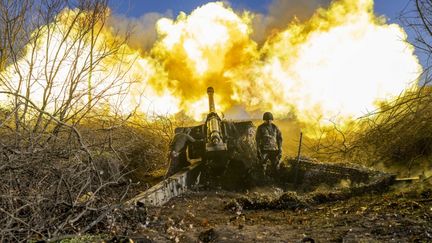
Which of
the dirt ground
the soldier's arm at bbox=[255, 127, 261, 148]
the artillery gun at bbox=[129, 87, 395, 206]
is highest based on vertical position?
the soldier's arm at bbox=[255, 127, 261, 148]

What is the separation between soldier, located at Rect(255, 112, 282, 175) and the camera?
1420cm

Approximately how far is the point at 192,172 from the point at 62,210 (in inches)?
263

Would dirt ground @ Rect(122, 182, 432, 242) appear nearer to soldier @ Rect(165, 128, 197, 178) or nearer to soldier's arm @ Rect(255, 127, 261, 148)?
soldier @ Rect(165, 128, 197, 178)

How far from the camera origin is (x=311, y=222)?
28.0 ft

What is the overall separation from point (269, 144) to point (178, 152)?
9.04 feet

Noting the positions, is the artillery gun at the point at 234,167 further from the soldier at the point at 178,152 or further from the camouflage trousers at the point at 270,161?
the camouflage trousers at the point at 270,161

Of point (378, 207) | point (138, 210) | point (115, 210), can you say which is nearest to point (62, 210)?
point (115, 210)

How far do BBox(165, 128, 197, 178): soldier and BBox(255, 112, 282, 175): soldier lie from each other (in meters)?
2.10

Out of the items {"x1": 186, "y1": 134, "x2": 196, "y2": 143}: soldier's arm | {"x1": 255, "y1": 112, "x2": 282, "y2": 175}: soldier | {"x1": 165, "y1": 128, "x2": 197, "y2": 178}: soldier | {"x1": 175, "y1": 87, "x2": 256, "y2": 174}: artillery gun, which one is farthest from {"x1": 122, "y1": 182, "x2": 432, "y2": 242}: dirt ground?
{"x1": 186, "y1": 134, "x2": 196, "y2": 143}: soldier's arm

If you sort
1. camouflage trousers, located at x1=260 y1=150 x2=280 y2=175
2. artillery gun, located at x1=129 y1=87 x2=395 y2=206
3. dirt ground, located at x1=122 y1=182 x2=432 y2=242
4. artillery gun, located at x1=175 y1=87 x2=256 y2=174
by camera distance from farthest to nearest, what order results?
1. camouflage trousers, located at x1=260 y1=150 x2=280 y2=175
2. artillery gun, located at x1=175 y1=87 x2=256 y2=174
3. artillery gun, located at x1=129 y1=87 x2=395 y2=206
4. dirt ground, located at x1=122 y1=182 x2=432 y2=242

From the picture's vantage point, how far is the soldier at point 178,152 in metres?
14.1

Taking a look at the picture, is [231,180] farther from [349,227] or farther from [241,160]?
[349,227]

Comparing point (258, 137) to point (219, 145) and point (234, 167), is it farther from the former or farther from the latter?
point (219, 145)

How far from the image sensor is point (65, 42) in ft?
36.0
